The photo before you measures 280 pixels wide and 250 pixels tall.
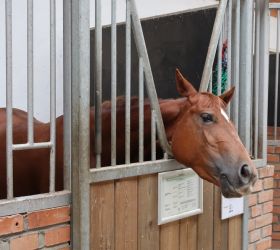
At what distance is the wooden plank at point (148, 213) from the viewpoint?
2184mm

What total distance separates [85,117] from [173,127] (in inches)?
21.9

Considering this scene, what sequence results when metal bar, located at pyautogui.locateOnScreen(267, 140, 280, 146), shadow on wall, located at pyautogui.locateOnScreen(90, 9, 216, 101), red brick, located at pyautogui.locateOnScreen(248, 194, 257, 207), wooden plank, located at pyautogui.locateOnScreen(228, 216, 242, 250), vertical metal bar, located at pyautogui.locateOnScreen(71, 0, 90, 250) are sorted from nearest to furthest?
vertical metal bar, located at pyautogui.locateOnScreen(71, 0, 90, 250) < wooden plank, located at pyautogui.locateOnScreen(228, 216, 242, 250) < red brick, located at pyautogui.locateOnScreen(248, 194, 257, 207) < shadow on wall, located at pyautogui.locateOnScreen(90, 9, 216, 101) < metal bar, located at pyautogui.locateOnScreen(267, 140, 280, 146)

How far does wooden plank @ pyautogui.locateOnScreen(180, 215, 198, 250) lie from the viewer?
2438mm

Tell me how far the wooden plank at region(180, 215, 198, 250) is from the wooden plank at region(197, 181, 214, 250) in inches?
1.7

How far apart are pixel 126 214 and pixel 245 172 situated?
1.78 ft

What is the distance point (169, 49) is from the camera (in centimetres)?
364

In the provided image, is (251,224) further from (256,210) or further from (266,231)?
(266,231)

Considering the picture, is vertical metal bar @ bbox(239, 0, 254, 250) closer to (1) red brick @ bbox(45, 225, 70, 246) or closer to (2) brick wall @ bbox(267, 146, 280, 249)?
(1) red brick @ bbox(45, 225, 70, 246)

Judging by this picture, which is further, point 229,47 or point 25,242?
point 229,47

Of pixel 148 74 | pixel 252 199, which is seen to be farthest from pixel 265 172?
pixel 148 74

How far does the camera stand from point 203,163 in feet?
6.86

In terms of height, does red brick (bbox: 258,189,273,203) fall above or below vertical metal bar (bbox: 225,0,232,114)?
below

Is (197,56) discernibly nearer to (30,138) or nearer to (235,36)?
(235,36)

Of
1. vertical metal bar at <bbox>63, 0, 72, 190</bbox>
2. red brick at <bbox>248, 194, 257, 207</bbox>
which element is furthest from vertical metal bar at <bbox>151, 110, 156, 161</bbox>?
red brick at <bbox>248, 194, 257, 207</bbox>
